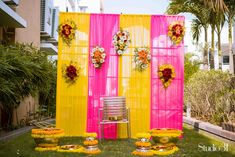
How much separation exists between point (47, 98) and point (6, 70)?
944 centimetres

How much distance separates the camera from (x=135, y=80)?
1015 centimetres

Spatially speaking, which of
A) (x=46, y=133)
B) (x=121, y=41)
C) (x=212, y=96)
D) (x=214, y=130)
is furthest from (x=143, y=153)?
(x=212, y=96)

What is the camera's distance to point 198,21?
22281mm

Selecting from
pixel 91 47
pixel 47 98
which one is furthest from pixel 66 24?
pixel 47 98

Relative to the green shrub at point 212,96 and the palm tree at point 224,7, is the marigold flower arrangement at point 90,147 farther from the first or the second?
the palm tree at point 224,7

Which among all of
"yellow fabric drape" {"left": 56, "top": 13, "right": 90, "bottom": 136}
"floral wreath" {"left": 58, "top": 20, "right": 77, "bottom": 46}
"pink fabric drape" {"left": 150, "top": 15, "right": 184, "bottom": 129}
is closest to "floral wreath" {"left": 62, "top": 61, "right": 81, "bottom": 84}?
"yellow fabric drape" {"left": 56, "top": 13, "right": 90, "bottom": 136}

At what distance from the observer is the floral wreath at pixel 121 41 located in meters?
10.0

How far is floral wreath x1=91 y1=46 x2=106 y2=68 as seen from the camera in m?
9.98

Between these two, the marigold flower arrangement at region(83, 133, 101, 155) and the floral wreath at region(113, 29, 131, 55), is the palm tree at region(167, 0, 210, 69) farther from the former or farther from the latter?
the marigold flower arrangement at region(83, 133, 101, 155)

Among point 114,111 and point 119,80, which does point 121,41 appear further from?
point 114,111

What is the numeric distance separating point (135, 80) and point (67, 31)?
2.03 meters

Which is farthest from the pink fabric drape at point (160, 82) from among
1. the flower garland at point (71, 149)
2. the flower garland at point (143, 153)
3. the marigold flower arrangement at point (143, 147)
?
Result: the flower garland at point (71, 149)

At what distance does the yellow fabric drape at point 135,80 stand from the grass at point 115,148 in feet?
2.49

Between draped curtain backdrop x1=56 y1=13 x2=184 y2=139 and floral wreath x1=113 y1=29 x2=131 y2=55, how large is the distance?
0.39 ft
